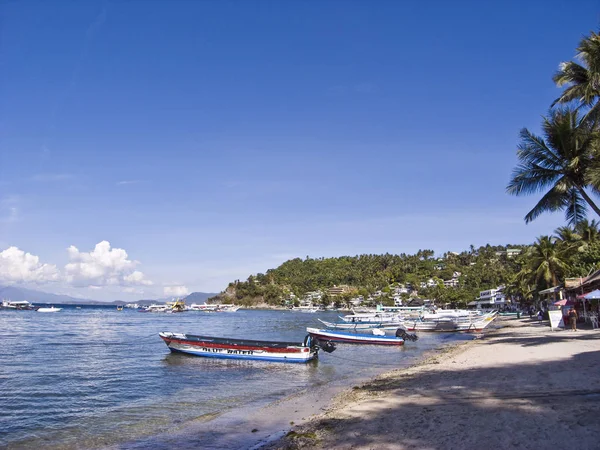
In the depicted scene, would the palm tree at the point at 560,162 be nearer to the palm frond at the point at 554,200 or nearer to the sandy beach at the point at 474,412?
the palm frond at the point at 554,200

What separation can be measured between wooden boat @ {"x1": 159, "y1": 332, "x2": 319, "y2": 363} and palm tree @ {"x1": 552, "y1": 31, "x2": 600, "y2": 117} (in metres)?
18.8

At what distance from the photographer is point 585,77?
773 inches

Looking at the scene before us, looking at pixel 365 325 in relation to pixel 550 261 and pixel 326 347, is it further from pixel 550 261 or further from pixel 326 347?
pixel 326 347

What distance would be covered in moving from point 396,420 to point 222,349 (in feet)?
65.0

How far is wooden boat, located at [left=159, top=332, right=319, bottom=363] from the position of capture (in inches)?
1043

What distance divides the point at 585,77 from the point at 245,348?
2306 centimetres

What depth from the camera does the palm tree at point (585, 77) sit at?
54.9 ft

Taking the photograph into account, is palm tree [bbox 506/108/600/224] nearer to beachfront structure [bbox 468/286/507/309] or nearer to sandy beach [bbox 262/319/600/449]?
sandy beach [bbox 262/319/600/449]

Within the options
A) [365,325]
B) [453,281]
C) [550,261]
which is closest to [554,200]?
[365,325]

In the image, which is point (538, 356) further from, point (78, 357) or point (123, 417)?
point (78, 357)

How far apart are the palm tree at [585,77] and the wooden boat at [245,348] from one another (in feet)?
61.6

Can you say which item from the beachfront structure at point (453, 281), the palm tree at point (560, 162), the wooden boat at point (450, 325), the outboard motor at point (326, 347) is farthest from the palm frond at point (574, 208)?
the beachfront structure at point (453, 281)

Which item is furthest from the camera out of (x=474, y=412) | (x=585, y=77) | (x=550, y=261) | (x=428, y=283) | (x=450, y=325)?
(x=428, y=283)

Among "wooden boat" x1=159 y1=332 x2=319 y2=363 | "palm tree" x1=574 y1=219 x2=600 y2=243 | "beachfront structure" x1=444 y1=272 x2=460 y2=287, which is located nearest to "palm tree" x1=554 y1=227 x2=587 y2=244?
"palm tree" x1=574 y1=219 x2=600 y2=243
